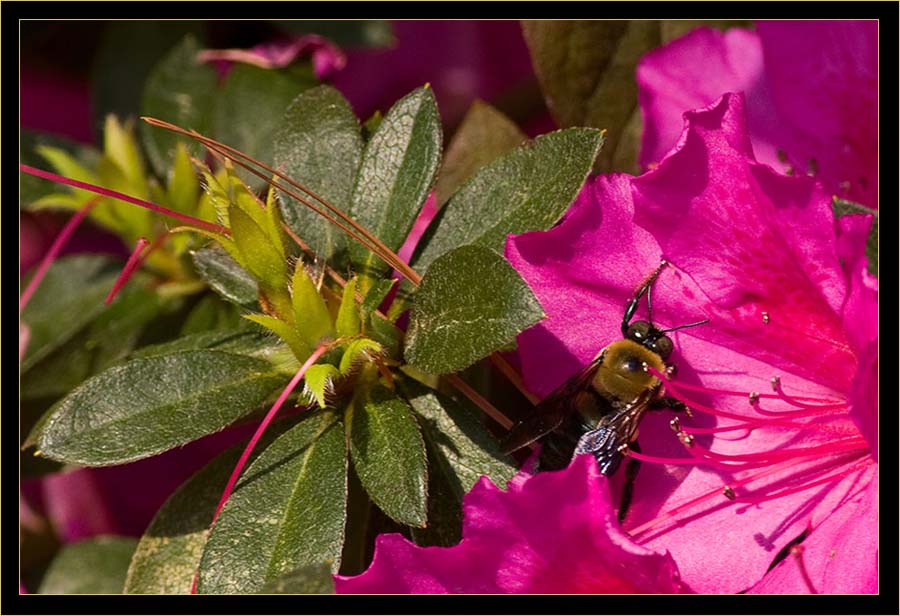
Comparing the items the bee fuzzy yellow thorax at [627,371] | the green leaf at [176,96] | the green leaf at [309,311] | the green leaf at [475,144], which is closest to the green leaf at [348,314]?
the green leaf at [309,311]

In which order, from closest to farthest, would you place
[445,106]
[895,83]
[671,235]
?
[671,235] < [895,83] < [445,106]

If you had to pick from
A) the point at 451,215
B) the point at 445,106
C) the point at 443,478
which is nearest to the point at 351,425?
the point at 443,478

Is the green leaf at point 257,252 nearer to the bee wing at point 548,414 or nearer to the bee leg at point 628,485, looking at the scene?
the bee wing at point 548,414

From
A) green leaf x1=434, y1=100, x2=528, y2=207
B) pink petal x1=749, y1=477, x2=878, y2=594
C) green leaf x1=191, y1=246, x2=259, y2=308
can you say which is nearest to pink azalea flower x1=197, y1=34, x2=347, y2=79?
green leaf x1=434, y1=100, x2=528, y2=207

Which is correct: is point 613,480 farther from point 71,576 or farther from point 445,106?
point 445,106

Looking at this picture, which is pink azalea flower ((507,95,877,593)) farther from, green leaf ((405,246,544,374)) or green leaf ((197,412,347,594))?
green leaf ((197,412,347,594))

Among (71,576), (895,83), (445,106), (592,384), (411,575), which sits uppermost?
(895,83)
